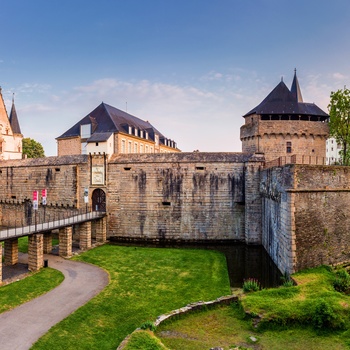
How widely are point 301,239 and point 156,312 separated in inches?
281

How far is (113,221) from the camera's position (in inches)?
919

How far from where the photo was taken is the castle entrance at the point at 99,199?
78.2 feet

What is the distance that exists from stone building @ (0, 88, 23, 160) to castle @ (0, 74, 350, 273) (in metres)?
12.0

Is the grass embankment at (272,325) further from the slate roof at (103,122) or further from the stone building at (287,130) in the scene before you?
the slate roof at (103,122)

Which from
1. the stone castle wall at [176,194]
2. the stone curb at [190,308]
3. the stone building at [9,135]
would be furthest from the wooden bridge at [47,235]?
the stone building at [9,135]

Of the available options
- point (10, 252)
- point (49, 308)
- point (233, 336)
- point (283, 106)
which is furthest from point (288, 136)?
point (49, 308)

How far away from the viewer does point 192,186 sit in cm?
2259

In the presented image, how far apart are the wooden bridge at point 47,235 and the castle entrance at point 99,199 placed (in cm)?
67

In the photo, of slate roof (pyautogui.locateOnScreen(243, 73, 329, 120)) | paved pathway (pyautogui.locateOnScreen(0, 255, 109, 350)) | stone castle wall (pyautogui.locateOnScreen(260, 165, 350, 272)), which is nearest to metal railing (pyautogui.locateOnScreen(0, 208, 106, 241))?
paved pathway (pyautogui.locateOnScreen(0, 255, 109, 350))

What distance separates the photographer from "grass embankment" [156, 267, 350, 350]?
809 centimetres

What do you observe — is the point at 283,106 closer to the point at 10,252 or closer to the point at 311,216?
the point at 311,216

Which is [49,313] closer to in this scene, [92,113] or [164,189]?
[164,189]

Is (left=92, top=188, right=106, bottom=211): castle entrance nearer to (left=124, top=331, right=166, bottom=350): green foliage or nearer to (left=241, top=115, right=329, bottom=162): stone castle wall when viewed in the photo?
(left=241, top=115, right=329, bottom=162): stone castle wall

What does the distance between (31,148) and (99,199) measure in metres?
35.0
